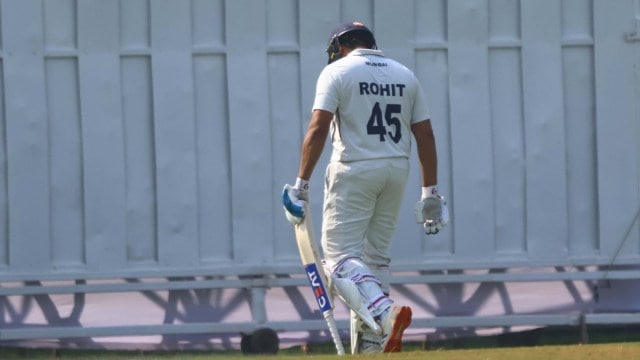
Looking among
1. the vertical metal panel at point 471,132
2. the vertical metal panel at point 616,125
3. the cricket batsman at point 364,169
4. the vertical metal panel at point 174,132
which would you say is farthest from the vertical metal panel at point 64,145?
the vertical metal panel at point 616,125

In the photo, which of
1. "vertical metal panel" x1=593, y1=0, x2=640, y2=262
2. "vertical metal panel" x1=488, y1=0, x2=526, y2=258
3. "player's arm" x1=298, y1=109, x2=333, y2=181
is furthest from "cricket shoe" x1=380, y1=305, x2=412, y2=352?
"vertical metal panel" x1=593, y1=0, x2=640, y2=262

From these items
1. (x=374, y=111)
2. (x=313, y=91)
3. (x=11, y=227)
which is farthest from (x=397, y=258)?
(x=11, y=227)

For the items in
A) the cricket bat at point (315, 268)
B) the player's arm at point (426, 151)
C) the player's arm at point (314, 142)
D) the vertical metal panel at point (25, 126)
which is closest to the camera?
the player's arm at point (314, 142)

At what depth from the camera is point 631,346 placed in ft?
23.6

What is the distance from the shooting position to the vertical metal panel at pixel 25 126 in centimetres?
932

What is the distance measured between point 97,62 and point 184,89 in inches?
22.4

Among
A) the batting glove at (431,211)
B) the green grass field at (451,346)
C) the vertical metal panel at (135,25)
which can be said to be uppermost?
the vertical metal panel at (135,25)

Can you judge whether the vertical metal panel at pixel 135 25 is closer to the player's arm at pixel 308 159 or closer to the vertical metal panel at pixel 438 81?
the vertical metal panel at pixel 438 81

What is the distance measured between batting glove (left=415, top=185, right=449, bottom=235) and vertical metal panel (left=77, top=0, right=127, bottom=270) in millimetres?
2206

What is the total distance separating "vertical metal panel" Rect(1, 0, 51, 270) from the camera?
932 cm

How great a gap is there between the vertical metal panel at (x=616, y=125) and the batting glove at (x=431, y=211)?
1.83m

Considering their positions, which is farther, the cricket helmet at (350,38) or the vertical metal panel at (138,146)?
the vertical metal panel at (138,146)

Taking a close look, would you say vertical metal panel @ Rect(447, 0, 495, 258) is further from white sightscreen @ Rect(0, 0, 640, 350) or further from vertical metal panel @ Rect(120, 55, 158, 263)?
vertical metal panel @ Rect(120, 55, 158, 263)

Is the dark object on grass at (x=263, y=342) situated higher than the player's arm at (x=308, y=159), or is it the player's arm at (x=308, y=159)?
the player's arm at (x=308, y=159)
